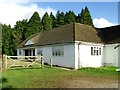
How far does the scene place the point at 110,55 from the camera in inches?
1098

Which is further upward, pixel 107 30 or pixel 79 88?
pixel 107 30

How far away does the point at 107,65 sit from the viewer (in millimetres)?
28203

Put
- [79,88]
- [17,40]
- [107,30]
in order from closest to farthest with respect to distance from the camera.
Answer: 1. [79,88]
2. [107,30]
3. [17,40]

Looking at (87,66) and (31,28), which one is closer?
(87,66)

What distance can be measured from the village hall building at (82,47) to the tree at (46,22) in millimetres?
33096

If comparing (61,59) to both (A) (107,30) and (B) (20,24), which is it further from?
(B) (20,24)

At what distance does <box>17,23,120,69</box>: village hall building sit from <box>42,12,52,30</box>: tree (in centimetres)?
3310

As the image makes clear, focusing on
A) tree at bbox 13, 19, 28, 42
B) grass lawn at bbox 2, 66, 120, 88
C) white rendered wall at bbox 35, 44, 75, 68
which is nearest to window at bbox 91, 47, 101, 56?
white rendered wall at bbox 35, 44, 75, 68

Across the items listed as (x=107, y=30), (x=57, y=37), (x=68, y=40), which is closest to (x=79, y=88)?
(x=68, y=40)

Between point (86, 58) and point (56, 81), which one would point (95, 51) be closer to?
point (86, 58)

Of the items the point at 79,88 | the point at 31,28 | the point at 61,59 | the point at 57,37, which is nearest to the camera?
the point at 79,88

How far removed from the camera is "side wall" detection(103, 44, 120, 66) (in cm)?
2735

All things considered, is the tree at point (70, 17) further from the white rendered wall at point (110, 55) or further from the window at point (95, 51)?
the window at point (95, 51)

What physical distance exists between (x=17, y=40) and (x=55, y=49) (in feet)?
82.9
